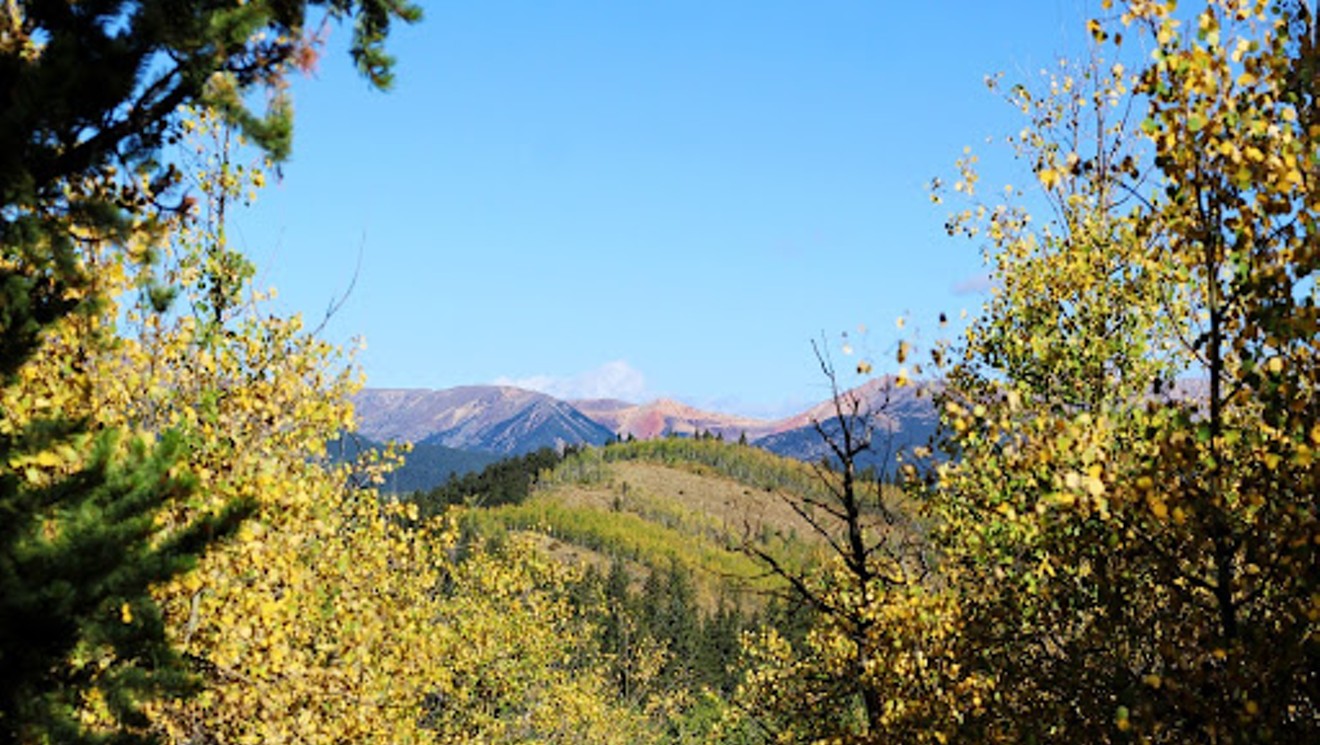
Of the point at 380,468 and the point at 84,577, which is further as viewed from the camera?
the point at 380,468

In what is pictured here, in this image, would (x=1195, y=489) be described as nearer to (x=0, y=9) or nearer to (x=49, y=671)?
(x=49, y=671)

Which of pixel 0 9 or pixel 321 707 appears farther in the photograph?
pixel 321 707

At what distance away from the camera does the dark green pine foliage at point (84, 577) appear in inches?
356

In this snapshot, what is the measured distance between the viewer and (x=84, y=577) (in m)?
9.15

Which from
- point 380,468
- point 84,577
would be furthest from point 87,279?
point 380,468

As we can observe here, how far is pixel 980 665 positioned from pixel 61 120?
12.4 metres

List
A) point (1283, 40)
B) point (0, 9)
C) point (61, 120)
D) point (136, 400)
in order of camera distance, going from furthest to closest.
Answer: point (136, 400), point (0, 9), point (61, 120), point (1283, 40)

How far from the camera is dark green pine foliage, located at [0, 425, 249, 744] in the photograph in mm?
9031

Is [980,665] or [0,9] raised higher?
[0,9]

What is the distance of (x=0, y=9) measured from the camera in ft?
29.8

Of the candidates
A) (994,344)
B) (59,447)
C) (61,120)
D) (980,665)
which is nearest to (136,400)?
(59,447)

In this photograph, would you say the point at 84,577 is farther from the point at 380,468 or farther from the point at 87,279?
the point at 380,468

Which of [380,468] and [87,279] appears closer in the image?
[87,279]

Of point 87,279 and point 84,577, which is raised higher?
point 87,279
